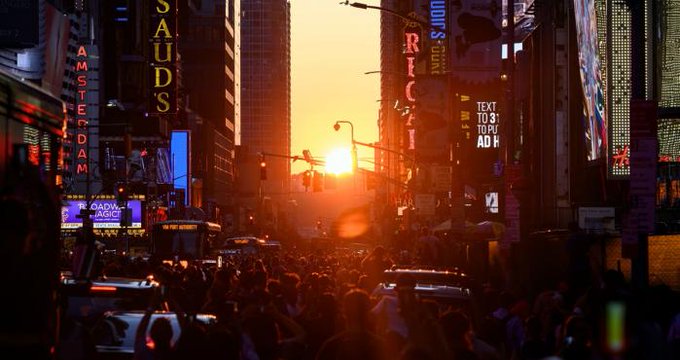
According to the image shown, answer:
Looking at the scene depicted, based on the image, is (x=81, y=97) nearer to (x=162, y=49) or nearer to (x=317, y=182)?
(x=162, y=49)

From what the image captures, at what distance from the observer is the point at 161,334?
1097 cm

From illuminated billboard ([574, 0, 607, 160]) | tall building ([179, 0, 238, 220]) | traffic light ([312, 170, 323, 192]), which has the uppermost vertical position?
tall building ([179, 0, 238, 220])

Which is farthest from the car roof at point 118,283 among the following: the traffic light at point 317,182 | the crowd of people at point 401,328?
the traffic light at point 317,182

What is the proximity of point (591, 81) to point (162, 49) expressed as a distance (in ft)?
244

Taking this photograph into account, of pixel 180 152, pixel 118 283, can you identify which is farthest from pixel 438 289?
pixel 180 152

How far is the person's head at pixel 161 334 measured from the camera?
431 inches

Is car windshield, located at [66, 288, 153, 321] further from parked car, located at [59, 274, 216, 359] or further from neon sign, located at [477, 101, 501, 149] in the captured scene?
neon sign, located at [477, 101, 501, 149]

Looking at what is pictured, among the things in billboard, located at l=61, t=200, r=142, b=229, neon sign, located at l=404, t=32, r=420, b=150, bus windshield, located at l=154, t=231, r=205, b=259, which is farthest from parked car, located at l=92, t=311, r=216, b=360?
neon sign, located at l=404, t=32, r=420, b=150

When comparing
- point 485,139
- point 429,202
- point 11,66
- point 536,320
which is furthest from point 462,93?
point 536,320

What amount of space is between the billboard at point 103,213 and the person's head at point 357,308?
7111 cm

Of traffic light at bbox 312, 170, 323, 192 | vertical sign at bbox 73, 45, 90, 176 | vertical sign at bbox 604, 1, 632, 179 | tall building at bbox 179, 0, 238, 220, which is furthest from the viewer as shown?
tall building at bbox 179, 0, 238, 220

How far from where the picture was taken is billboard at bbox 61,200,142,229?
266ft

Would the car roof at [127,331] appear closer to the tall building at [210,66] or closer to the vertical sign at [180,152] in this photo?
the vertical sign at [180,152]

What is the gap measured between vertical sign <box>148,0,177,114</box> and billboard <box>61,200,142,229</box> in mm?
Answer: 21132
